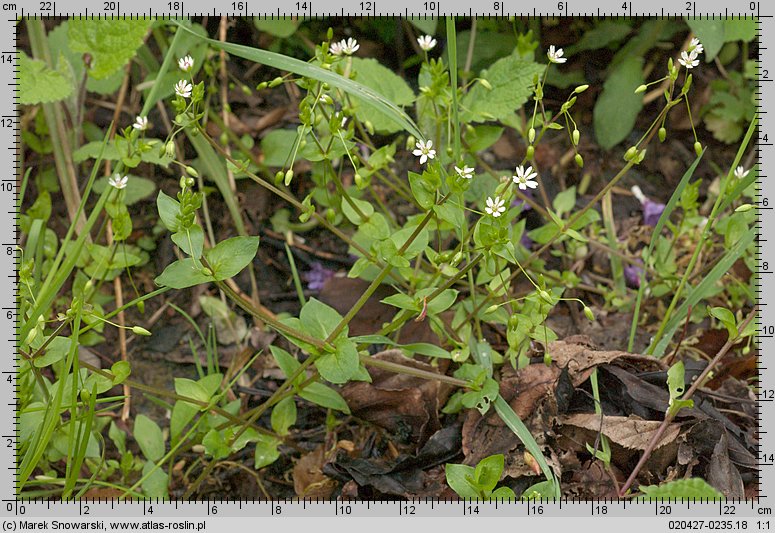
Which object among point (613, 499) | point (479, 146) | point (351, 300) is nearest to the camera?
point (613, 499)

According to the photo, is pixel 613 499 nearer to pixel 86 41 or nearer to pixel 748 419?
pixel 748 419

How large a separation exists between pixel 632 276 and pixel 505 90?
0.78 meters

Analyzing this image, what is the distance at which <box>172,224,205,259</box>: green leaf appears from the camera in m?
1.70

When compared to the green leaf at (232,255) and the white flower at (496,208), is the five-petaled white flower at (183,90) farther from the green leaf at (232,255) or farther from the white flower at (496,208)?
the white flower at (496,208)

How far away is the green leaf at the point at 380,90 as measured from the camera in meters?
2.44

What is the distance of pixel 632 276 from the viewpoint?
269 centimetres

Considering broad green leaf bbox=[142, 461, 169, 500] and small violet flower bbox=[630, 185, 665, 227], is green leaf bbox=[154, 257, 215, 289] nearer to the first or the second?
broad green leaf bbox=[142, 461, 169, 500]

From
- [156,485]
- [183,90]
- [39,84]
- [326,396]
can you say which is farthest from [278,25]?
[156,485]

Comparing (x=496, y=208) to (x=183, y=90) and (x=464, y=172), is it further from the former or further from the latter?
(x=183, y=90)

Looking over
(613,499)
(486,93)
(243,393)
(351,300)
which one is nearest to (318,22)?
(486,93)

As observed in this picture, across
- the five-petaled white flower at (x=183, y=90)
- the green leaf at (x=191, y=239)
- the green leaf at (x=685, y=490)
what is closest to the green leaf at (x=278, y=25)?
the five-petaled white flower at (x=183, y=90)

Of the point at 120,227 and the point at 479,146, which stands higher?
the point at 479,146
